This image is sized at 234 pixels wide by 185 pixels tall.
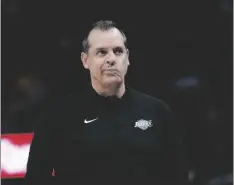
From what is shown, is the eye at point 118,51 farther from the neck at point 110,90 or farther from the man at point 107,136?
the neck at point 110,90

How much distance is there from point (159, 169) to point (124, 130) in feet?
0.72

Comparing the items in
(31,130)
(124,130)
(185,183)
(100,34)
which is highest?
(100,34)

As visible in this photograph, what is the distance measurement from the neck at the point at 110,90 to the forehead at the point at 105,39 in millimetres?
168

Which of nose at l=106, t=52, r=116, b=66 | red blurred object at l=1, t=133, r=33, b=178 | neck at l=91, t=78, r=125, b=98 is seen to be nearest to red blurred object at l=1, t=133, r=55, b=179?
red blurred object at l=1, t=133, r=33, b=178

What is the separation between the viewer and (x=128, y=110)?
1754 mm

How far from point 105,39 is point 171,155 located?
1.86 ft

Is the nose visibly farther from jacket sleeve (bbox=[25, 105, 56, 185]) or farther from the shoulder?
jacket sleeve (bbox=[25, 105, 56, 185])

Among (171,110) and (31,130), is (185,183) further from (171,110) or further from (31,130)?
(31,130)

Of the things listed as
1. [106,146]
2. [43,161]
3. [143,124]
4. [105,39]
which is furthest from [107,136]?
[105,39]

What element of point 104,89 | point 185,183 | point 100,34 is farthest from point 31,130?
point 185,183

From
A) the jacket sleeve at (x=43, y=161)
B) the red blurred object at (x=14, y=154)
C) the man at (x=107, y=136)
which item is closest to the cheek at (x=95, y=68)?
the man at (x=107, y=136)

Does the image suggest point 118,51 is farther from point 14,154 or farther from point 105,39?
point 14,154

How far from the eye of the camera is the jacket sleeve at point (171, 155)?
1748 mm

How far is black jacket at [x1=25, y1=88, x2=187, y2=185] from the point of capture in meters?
1.69
